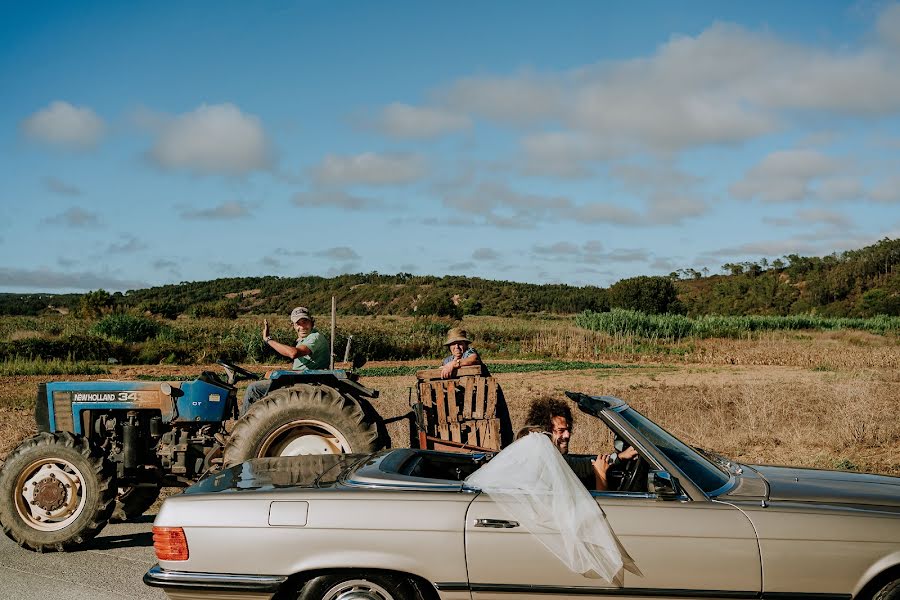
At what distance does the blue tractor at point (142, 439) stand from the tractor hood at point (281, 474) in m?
1.42

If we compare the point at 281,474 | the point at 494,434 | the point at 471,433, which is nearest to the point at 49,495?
the point at 281,474

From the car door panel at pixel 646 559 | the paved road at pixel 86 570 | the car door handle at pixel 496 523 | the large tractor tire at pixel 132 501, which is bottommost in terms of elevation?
the paved road at pixel 86 570

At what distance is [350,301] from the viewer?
410 ft

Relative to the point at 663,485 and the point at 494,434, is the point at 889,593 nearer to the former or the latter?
the point at 663,485

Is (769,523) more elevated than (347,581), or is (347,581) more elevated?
(769,523)

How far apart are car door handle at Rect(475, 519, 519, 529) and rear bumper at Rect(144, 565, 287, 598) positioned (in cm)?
105

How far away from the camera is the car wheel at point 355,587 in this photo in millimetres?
4172

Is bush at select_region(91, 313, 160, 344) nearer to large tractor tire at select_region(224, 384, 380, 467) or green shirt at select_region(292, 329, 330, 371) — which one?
green shirt at select_region(292, 329, 330, 371)

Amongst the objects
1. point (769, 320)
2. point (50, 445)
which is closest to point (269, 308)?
point (769, 320)

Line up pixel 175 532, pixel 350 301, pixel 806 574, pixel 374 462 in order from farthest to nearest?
pixel 350 301 → pixel 374 462 → pixel 175 532 → pixel 806 574

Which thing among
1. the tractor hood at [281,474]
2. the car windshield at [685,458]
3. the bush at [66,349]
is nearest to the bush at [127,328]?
the bush at [66,349]

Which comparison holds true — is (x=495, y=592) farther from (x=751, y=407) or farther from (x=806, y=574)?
(x=751, y=407)

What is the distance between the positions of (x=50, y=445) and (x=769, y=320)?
212ft

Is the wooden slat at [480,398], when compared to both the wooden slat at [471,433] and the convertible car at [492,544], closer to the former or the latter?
the wooden slat at [471,433]
